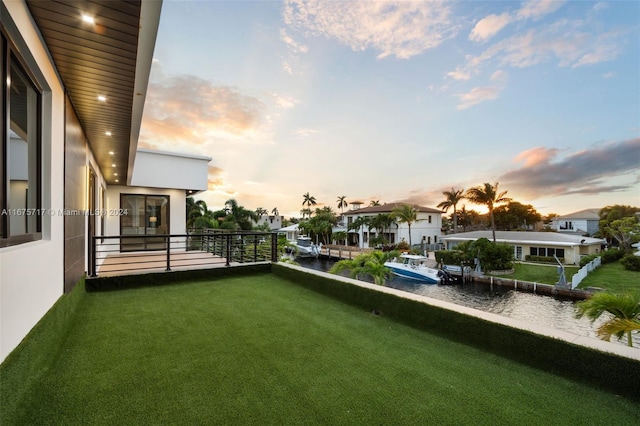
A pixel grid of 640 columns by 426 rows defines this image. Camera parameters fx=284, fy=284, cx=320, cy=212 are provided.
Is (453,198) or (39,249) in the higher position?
(453,198)

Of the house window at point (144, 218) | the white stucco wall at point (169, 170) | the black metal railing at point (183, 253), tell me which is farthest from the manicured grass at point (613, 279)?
the house window at point (144, 218)

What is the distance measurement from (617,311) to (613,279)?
1997cm

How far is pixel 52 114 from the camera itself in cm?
A: 285

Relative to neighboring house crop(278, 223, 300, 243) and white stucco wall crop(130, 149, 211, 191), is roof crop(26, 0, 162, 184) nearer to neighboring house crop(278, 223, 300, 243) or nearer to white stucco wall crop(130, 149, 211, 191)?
white stucco wall crop(130, 149, 211, 191)

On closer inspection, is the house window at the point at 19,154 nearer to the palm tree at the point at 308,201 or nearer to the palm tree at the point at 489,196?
the palm tree at the point at 489,196

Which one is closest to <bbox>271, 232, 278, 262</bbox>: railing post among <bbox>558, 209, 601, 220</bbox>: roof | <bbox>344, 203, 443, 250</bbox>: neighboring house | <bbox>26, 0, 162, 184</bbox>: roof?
<bbox>26, 0, 162, 184</bbox>: roof

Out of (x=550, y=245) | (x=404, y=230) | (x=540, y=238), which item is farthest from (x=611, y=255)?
(x=404, y=230)

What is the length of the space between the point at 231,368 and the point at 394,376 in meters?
1.33

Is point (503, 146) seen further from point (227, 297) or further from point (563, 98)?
point (227, 297)

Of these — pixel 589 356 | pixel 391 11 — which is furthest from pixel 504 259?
pixel 589 356

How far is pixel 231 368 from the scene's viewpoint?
234 cm

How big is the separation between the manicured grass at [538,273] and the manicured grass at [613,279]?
1.00 meters

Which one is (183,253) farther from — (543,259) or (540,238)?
(540,238)

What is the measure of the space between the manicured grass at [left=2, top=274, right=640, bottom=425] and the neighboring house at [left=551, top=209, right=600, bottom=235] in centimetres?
4805
